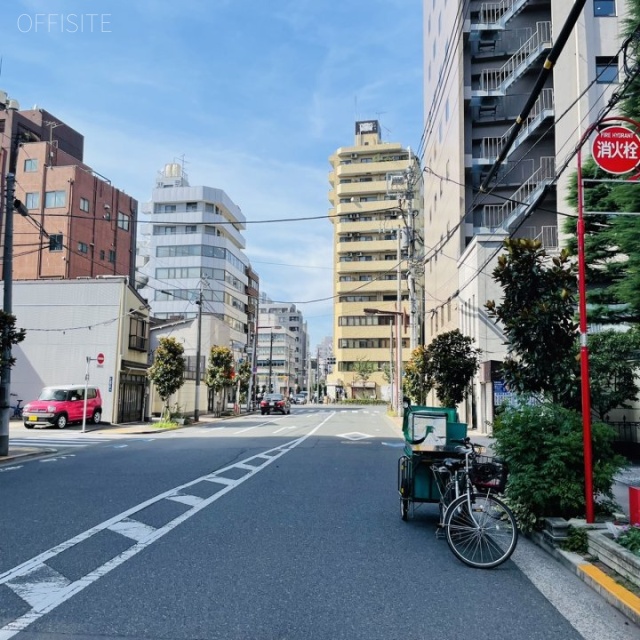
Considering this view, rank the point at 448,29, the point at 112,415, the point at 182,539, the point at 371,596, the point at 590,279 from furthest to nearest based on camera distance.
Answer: the point at 448,29 → the point at 112,415 → the point at 590,279 → the point at 182,539 → the point at 371,596

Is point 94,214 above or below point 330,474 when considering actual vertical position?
above

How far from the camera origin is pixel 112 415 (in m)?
32.0

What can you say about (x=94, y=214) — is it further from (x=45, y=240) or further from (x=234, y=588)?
(x=234, y=588)

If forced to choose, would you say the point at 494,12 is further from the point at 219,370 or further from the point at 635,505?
the point at 635,505

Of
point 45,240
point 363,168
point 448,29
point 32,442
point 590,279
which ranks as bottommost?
point 32,442

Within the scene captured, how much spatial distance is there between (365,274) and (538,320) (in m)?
85.3

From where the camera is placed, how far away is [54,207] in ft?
167

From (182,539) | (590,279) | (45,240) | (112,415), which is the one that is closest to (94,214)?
(45,240)

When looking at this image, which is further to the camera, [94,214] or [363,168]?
[363,168]

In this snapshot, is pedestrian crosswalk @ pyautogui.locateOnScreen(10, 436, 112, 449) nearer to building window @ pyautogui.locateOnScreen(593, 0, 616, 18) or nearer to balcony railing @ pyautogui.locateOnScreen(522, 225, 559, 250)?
balcony railing @ pyautogui.locateOnScreen(522, 225, 559, 250)

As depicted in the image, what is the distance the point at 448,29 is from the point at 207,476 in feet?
114

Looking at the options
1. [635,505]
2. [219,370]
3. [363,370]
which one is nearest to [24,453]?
[635,505]

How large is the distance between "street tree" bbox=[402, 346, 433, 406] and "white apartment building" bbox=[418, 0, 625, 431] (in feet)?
8.10

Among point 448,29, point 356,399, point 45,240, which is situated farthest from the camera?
point 356,399
